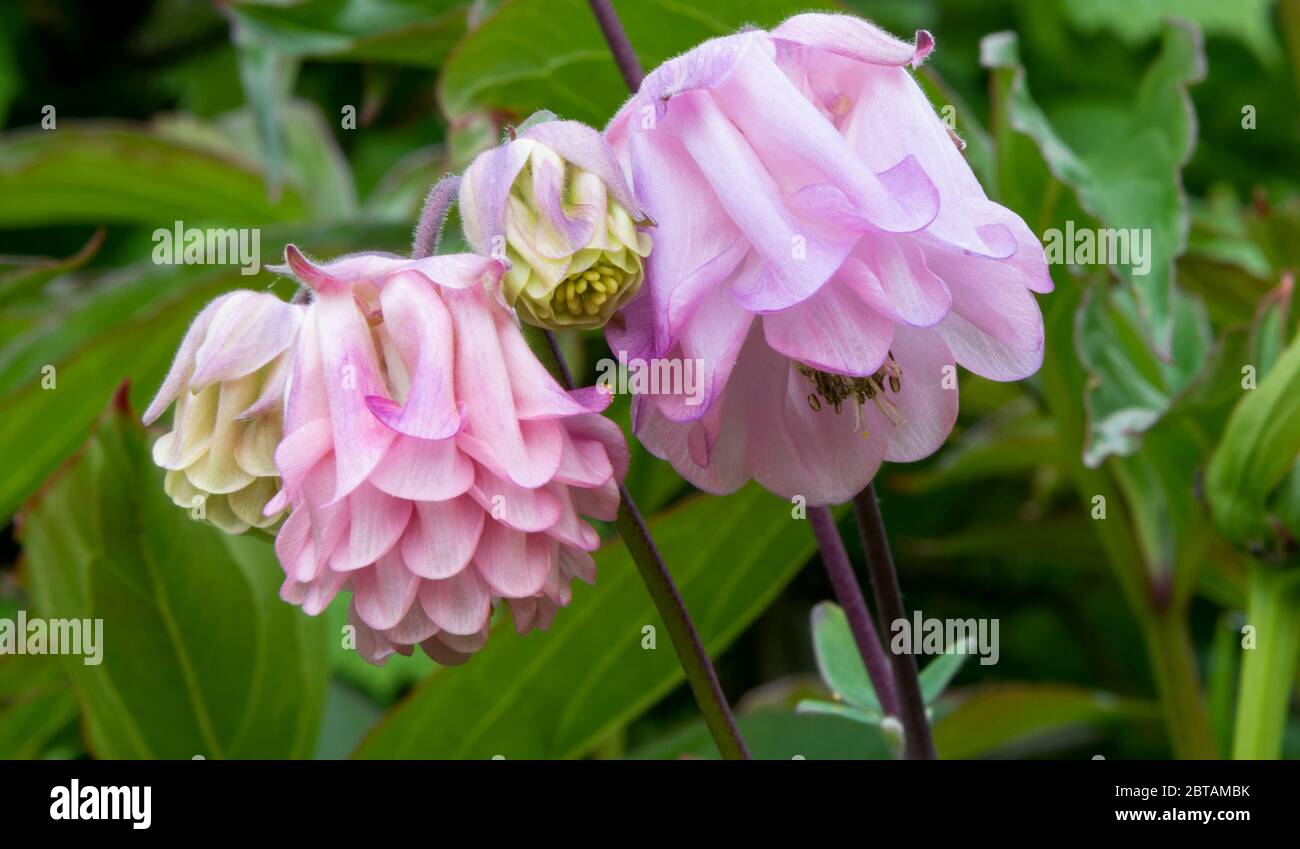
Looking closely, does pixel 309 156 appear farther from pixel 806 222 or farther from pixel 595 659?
pixel 806 222

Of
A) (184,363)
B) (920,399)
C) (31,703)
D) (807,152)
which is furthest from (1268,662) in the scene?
(31,703)

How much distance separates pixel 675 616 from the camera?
40 cm

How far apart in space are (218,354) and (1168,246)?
0.55 metres

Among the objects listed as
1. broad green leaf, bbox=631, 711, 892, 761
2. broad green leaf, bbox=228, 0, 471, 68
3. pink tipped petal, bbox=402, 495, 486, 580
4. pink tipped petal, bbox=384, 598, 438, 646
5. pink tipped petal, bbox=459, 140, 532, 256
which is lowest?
broad green leaf, bbox=631, 711, 892, 761

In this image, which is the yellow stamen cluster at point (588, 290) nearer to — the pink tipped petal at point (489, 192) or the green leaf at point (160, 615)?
the pink tipped petal at point (489, 192)

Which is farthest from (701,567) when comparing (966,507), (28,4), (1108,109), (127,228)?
(28,4)

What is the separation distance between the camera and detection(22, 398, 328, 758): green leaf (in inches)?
24.3

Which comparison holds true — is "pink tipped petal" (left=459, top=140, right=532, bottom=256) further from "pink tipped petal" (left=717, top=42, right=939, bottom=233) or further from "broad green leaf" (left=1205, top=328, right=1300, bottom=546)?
"broad green leaf" (left=1205, top=328, right=1300, bottom=546)

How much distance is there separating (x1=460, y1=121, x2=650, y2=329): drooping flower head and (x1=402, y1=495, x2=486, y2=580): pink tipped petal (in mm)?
59

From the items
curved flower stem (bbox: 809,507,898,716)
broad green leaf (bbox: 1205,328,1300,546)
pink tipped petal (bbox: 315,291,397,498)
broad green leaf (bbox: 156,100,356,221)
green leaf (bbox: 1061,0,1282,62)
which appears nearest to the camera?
pink tipped petal (bbox: 315,291,397,498)

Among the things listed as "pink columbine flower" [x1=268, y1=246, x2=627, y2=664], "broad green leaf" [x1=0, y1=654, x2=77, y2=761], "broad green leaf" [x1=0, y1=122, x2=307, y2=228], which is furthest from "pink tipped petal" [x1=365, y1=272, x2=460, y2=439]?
"broad green leaf" [x1=0, y1=122, x2=307, y2=228]

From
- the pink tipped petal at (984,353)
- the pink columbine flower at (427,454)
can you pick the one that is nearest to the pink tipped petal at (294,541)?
the pink columbine flower at (427,454)

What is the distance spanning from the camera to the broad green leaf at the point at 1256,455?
0.60 m

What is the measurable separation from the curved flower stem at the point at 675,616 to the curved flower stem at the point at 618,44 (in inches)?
6.9
